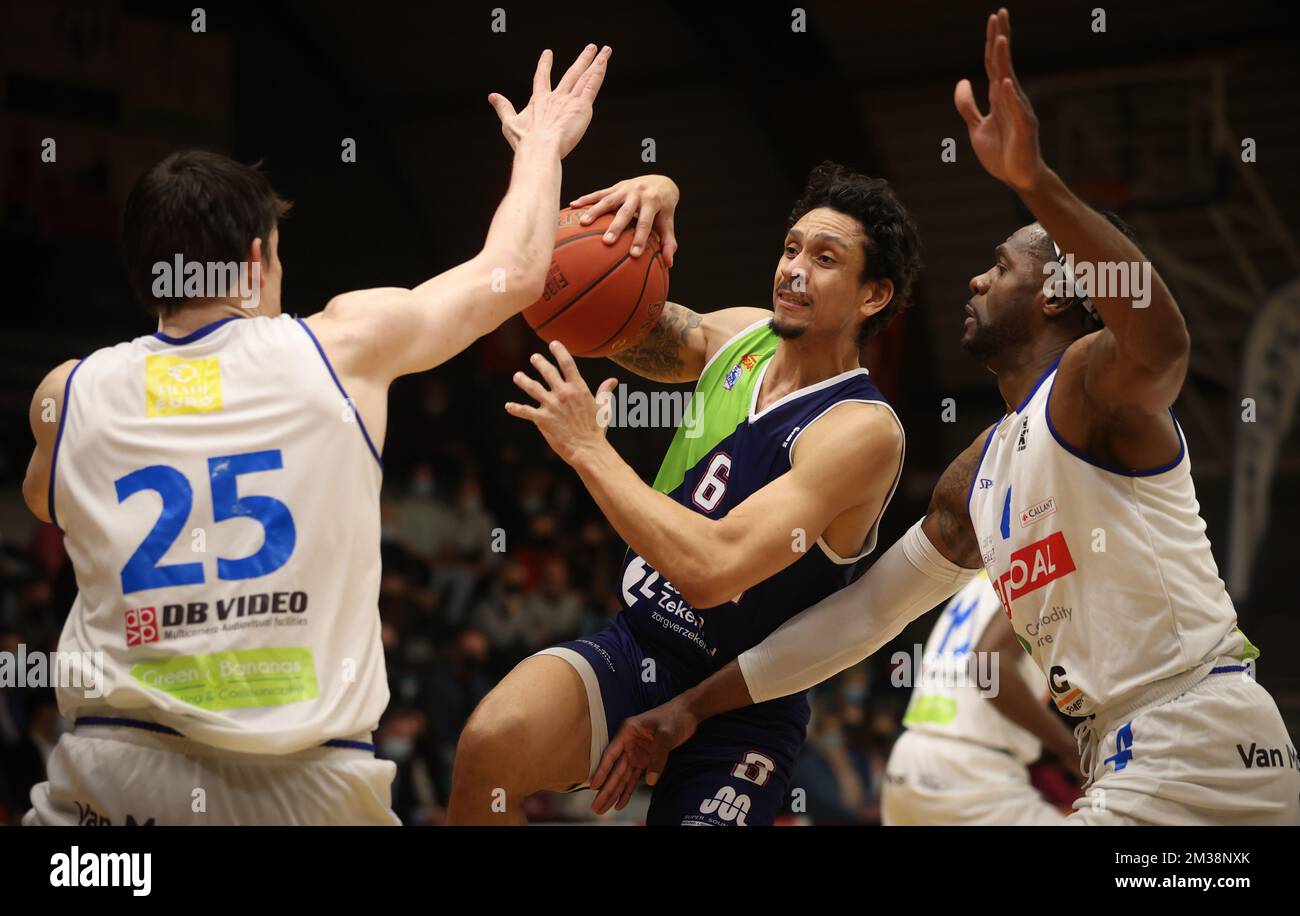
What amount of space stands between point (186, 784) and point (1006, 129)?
2.21 m

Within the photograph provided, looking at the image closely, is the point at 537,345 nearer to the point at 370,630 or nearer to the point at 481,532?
the point at 481,532

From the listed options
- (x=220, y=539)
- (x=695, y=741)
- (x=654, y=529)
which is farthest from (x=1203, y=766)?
(x=220, y=539)

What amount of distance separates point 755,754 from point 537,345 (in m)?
A: 9.83

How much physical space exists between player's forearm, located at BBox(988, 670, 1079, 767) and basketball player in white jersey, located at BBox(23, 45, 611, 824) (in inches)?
147

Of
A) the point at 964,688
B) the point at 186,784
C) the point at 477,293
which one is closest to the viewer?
the point at 186,784

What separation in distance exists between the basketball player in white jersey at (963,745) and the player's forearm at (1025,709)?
77 mm

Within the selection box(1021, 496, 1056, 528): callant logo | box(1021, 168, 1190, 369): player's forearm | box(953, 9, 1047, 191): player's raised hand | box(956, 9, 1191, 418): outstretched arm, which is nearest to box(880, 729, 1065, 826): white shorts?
box(1021, 496, 1056, 528): callant logo

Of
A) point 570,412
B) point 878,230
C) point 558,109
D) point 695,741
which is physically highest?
point 558,109

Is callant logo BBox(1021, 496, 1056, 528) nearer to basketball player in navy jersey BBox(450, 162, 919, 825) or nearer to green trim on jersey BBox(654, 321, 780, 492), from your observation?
basketball player in navy jersey BBox(450, 162, 919, 825)

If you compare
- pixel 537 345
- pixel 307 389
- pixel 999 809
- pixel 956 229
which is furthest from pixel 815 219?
pixel 956 229

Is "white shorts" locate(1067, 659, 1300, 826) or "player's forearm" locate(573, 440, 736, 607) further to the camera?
"player's forearm" locate(573, 440, 736, 607)

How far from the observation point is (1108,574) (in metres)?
3.59

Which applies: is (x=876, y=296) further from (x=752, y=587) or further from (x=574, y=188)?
(x=574, y=188)

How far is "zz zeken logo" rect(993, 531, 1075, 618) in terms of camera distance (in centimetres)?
365
